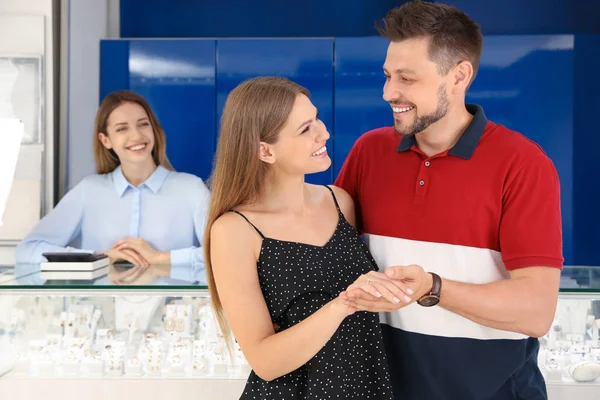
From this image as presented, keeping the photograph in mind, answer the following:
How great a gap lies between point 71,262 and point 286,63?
111 inches

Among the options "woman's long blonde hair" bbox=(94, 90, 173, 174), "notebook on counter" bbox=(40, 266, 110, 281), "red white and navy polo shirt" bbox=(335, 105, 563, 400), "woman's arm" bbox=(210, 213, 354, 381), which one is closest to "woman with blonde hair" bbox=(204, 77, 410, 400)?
"woman's arm" bbox=(210, 213, 354, 381)

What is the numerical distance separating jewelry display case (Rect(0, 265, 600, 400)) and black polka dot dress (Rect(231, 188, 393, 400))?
588mm

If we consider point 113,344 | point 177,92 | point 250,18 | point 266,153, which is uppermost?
point 250,18

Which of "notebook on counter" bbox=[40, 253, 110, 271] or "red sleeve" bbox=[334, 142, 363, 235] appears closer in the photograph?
"red sleeve" bbox=[334, 142, 363, 235]

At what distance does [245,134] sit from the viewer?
5.66 ft

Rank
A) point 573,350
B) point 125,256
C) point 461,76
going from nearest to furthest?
1. point 461,76
2. point 573,350
3. point 125,256

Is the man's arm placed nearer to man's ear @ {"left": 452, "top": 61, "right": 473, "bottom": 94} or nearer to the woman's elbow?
the woman's elbow

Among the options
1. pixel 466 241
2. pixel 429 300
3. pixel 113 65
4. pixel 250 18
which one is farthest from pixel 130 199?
pixel 250 18

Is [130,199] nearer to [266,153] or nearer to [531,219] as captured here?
[266,153]

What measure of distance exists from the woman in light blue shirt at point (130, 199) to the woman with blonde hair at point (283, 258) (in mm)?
1788

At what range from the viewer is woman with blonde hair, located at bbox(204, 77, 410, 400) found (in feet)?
5.22

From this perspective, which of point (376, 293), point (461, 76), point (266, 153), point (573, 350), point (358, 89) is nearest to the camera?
point (376, 293)

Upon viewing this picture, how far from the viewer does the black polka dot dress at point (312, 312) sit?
1639 millimetres

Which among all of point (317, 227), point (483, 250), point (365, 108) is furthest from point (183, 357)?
point (365, 108)
